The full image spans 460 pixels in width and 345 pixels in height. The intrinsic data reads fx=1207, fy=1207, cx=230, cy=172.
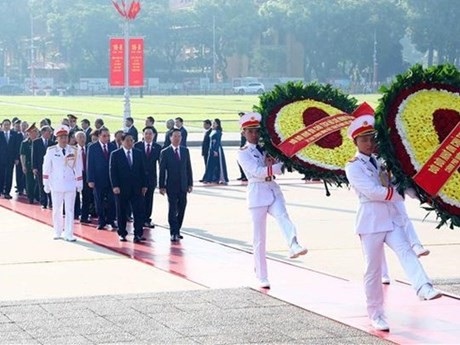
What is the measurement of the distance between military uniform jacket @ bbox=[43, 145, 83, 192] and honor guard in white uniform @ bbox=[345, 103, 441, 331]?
6967mm

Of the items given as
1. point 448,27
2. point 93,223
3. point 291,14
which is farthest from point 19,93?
point 93,223

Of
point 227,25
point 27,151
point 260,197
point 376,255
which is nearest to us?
point 376,255

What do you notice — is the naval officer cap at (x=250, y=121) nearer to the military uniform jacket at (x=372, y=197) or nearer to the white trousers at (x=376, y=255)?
the military uniform jacket at (x=372, y=197)

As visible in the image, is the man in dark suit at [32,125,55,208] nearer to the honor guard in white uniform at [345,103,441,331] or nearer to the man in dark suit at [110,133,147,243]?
the man in dark suit at [110,133,147,243]

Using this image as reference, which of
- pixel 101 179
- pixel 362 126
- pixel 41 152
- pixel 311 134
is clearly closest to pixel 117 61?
pixel 41 152

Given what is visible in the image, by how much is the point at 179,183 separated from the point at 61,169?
5.17ft

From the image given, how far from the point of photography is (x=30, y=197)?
2145cm

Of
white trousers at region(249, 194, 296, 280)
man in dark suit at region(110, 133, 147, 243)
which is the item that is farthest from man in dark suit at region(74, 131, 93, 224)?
white trousers at region(249, 194, 296, 280)

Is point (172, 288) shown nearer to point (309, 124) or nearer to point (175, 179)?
point (309, 124)

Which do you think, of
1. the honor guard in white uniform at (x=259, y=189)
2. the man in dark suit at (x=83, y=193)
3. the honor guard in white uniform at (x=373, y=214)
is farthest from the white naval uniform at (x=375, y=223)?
the man in dark suit at (x=83, y=193)

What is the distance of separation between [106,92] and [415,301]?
101 meters

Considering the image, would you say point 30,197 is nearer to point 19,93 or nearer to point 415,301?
point 415,301

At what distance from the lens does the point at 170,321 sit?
32.6 ft

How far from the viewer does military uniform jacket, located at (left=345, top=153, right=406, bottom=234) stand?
9555 mm
